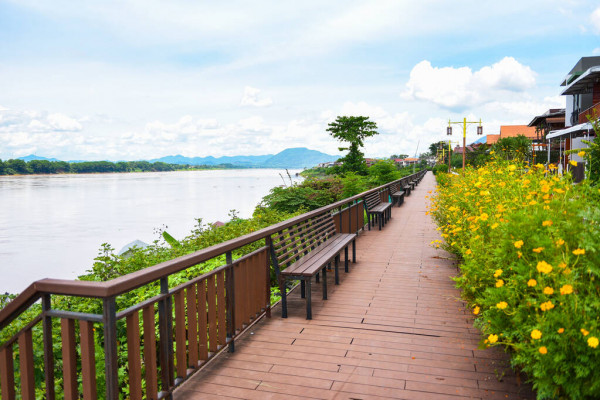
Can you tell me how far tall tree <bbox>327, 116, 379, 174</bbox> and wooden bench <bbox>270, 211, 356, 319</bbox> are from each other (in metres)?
38.2

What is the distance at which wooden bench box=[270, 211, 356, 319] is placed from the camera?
14.7 ft

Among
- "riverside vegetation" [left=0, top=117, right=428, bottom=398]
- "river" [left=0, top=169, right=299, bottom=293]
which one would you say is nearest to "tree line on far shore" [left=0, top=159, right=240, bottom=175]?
"river" [left=0, top=169, right=299, bottom=293]

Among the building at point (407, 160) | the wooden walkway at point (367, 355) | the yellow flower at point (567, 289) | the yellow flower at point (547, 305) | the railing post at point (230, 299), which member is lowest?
the wooden walkway at point (367, 355)

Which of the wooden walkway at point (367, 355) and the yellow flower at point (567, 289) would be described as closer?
the yellow flower at point (567, 289)

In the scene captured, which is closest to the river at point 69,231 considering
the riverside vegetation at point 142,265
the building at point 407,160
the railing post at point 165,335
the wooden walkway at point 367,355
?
the riverside vegetation at point 142,265

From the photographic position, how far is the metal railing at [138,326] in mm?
2137

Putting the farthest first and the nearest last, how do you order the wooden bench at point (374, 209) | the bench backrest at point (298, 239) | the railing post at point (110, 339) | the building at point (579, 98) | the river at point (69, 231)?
the building at point (579, 98) < the river at point (69, 231) < the wooden bench at point (374, 209) < the bench backrest at point (298, 239) < the railing post at point (110, 339)

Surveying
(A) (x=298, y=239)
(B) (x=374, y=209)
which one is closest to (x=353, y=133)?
(B) (x=374, y=209)

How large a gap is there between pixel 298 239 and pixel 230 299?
5.79 feet

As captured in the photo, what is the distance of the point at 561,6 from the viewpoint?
11609mm

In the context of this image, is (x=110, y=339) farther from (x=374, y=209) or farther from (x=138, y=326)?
(x=374, y=209)

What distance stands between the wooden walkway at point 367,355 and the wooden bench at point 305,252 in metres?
0.32

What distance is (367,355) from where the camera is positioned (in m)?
3.60

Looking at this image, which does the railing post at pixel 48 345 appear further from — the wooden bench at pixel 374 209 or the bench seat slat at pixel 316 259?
the wooden bench at pixel 374 209
